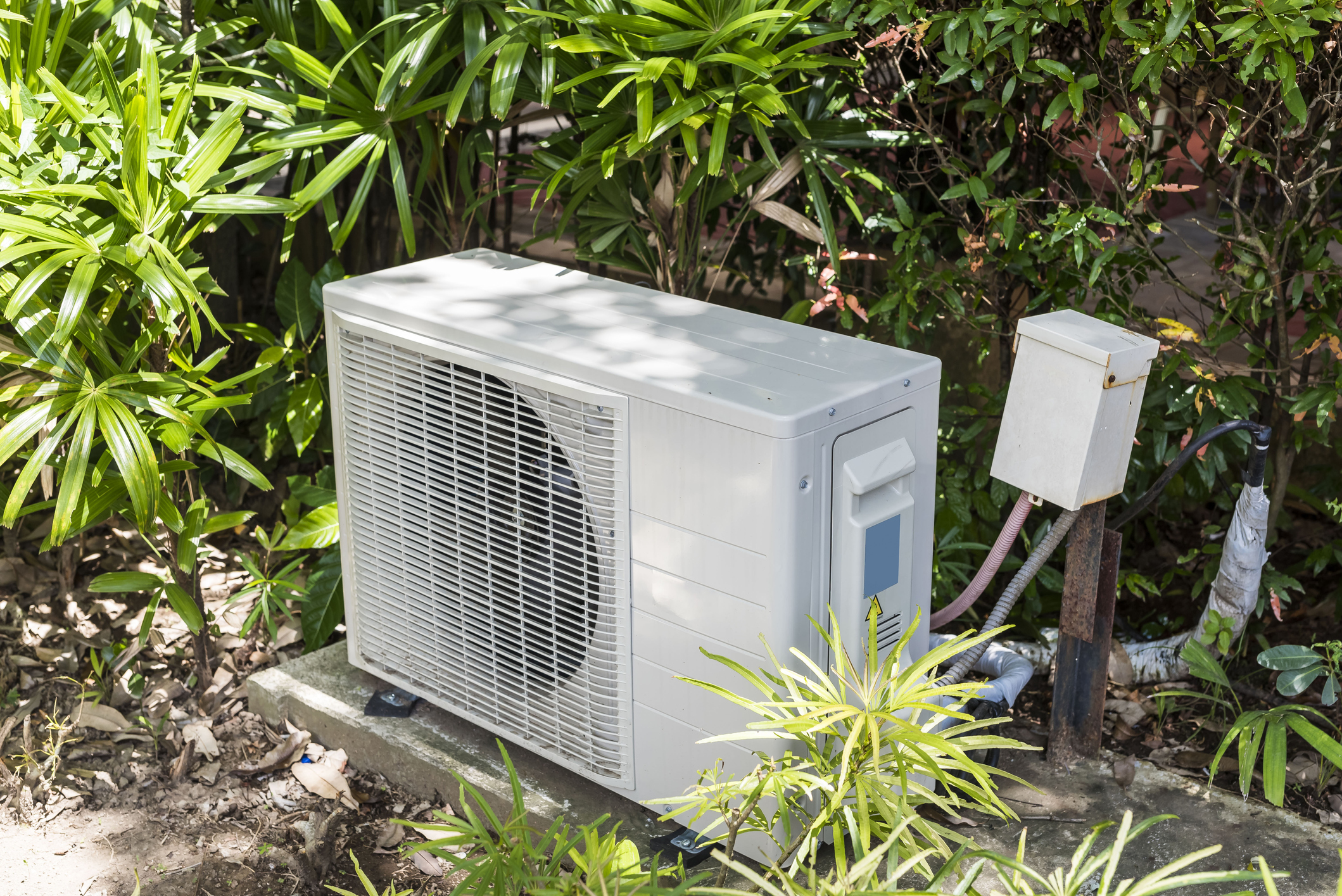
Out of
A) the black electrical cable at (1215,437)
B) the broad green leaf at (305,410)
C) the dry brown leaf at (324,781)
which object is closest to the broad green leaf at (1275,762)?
the black electrical cable at (1215,437)

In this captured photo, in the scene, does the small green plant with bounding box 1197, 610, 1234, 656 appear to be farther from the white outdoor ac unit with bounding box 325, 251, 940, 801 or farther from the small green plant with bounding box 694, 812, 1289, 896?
the small green plant with bounding box 694, 812, 1289, 896

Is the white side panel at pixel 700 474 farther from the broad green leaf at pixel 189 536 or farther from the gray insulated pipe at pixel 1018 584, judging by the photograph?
the broad green leaf at pixel 189 536

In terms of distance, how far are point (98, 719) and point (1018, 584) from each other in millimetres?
1950

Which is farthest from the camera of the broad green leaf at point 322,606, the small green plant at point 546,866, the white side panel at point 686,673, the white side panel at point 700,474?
the broad green leaf at point 322,606

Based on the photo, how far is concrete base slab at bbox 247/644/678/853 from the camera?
2172mm

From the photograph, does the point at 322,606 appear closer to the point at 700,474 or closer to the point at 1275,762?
the point at 700,474

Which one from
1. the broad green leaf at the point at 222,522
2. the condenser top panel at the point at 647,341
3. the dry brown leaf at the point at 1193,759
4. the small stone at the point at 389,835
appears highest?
the condenser top panel at the point at 647,341

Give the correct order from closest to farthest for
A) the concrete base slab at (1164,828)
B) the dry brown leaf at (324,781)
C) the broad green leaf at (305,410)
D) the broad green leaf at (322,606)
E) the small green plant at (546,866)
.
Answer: the small green plant at (546,866)
the concrete base slab at (1164,828)
the dry brown leaf at (324,781)
the broad green leaf at (322,606)
the broad green leaf at (305,410)

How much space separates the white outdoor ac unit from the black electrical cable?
517 millimetres

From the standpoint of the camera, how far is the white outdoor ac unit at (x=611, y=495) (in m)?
1.80

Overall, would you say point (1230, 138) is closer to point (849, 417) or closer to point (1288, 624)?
point (849, 417)

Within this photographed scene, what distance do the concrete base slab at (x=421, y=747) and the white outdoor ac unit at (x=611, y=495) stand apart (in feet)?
0.29

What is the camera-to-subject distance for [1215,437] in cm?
220

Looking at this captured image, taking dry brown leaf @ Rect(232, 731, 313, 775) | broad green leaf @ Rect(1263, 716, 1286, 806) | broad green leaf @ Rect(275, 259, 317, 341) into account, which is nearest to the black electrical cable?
broad green leaf @ Rect(1263, 716, 1286, 806)
